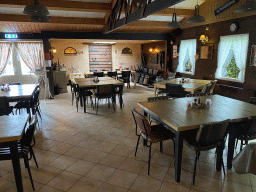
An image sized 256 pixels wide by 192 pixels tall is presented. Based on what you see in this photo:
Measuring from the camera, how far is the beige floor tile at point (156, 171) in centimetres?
285

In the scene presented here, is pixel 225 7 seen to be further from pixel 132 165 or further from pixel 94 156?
pixel 94 156

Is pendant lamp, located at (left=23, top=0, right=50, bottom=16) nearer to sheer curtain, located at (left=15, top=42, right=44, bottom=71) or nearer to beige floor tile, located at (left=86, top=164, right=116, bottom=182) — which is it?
beige floor tile, located at (left=86, top=164, right=116, bottom=182)

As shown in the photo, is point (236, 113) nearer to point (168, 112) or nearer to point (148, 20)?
point (168, 112)

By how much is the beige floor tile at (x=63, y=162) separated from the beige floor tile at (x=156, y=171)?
3.90ft

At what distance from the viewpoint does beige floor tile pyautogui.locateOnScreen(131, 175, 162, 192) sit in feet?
8.50

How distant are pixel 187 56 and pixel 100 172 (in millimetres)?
7356

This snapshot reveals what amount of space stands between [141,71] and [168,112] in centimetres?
981

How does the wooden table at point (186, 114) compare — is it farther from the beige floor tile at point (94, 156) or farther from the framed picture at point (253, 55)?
the framed picture at point (253, 55)

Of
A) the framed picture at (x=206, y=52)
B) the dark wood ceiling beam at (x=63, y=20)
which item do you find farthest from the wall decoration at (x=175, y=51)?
the dark wood ceiling beam at (x=63, y=20)

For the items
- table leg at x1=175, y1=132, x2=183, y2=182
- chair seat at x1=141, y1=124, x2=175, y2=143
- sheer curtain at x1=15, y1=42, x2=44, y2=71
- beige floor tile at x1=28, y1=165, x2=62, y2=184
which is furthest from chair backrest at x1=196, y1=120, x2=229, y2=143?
sheer curtain at x1=15, y1=42, x2=44, y2=71

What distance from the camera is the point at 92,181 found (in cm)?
277

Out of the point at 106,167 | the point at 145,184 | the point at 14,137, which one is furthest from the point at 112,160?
the point at 14,137

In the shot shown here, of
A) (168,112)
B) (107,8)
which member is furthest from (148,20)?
(168,112)

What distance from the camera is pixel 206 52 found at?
7.63m
